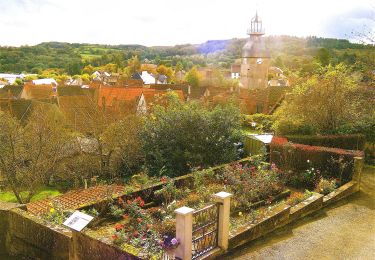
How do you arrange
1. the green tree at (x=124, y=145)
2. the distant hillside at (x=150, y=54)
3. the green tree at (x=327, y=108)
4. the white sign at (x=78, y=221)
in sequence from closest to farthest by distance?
1. the white sign at (x=78, y=221)
2. the green tree at (x=124, y=145)
3. the green tree at (x=327, y=108)
4. the distant hillside at (x=150, y=54)

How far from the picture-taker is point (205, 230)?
7.43 metres

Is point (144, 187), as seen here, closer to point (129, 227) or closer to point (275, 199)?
point (129, 227)

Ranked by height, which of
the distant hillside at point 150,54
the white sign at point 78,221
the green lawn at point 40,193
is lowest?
the green lawn at point 40,193

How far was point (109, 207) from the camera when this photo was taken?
999cm

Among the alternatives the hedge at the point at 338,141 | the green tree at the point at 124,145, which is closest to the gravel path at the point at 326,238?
the hedge at the point at 338,141

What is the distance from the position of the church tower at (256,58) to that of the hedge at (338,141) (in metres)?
39.3

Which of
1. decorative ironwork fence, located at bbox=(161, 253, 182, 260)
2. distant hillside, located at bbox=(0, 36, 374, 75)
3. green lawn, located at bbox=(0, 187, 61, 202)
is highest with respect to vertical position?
distant hillside, located at bbox=(0, 36, 374, 75)

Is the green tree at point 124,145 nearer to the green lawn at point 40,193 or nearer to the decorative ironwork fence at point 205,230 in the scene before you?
the green lawn at point 40,193

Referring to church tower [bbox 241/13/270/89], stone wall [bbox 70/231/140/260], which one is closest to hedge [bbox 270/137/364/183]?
stone wall [bbox 70/231/140/260]

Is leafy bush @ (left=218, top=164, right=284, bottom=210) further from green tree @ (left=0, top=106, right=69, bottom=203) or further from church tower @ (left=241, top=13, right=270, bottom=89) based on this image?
church tower @ (left=241, top=13, right=270, bottom=89)

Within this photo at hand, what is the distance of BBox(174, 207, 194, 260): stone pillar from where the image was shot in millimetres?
6551

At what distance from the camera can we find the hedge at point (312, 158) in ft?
43.1

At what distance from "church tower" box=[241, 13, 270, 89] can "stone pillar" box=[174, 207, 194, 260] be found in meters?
50.1

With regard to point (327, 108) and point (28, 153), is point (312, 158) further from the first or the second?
point (28, 153)
